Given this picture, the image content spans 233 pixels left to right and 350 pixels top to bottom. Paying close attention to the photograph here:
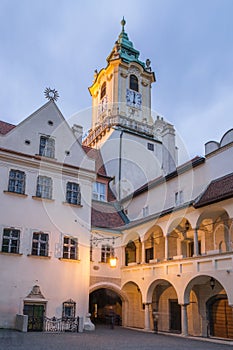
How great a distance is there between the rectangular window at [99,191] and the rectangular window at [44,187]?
23.1 ft

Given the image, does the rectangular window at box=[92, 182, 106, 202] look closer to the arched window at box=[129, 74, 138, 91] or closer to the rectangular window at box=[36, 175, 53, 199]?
the rectangular window at box=[36, 175, 53, 199]

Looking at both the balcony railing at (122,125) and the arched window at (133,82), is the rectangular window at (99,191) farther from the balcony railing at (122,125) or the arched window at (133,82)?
the arched window at (133,82)

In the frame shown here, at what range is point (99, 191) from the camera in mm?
29844

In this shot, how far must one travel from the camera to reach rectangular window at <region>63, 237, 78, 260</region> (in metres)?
22.2

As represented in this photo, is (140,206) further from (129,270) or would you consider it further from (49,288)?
(49,288)

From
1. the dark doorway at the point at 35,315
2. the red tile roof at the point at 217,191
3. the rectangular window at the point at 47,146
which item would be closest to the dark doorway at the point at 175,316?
the red tile roof at the point at 217,191

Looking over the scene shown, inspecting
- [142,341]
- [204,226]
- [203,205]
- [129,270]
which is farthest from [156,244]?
[142,341]

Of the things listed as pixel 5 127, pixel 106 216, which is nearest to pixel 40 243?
pixel 5 127

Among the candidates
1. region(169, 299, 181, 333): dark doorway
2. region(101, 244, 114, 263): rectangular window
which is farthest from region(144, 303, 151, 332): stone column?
region(101, 244, 114, 263): rectangular window

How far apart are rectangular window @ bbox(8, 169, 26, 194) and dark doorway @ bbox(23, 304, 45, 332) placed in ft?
20.8

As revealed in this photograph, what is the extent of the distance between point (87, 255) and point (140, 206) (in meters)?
7.88

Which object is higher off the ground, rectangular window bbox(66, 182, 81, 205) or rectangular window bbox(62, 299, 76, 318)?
rectangular window bbox(66, 182, 81, 205)

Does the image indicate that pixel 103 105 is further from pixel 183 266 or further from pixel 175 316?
pixel 175 316

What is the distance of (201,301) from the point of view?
22141 mm
